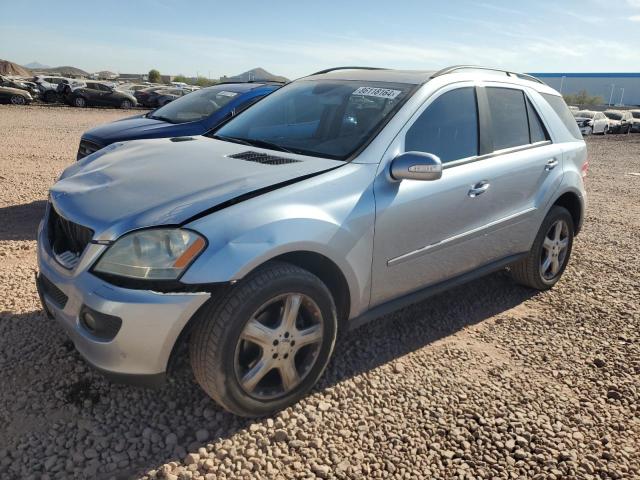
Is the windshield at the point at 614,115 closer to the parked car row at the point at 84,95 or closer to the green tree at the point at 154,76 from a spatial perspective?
the parked car row at the point at 84,95

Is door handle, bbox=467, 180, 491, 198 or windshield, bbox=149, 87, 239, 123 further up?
windshield, bbox=149, 87, 239, 123

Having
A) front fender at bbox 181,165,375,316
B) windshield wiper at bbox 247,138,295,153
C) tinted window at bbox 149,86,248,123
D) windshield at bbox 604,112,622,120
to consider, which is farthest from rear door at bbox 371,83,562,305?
windshield at bbox 604,112,622,120

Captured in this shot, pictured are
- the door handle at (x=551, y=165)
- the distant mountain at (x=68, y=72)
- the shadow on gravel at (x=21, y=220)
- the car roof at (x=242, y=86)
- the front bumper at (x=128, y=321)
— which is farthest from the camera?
the distant mountain at (x=68, y=72)

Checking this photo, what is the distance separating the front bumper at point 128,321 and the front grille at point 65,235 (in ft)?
0.41

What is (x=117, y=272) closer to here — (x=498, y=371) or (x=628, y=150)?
(x=498, y=371)

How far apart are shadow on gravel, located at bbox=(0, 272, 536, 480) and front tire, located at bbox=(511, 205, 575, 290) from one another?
3.52ft

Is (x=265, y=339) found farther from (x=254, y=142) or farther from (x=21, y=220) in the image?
(x=21, y=220)

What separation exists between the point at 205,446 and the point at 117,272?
36.8 inches

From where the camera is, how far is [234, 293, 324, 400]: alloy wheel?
254 cm

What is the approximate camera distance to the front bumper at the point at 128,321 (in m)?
2.26

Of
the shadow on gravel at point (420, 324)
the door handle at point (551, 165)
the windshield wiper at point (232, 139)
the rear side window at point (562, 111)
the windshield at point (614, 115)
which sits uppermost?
the rear side window at point (562, 111)

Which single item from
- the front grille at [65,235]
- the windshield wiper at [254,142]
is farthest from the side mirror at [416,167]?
the front grille at [65,235]

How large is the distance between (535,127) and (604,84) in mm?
104857

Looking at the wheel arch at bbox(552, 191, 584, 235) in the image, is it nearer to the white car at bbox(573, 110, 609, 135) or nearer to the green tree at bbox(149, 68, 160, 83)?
the white car at bbox(573, 110, 609, 135)
